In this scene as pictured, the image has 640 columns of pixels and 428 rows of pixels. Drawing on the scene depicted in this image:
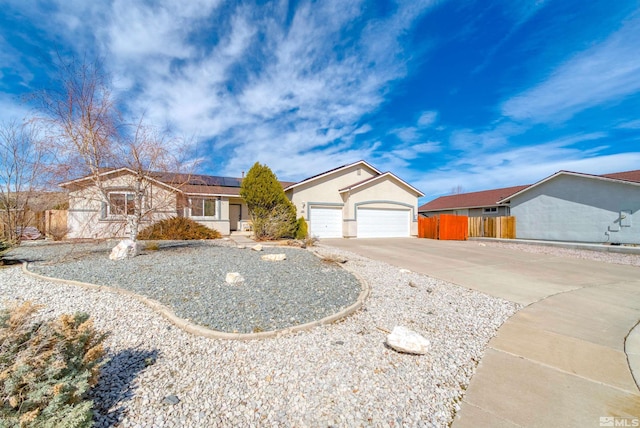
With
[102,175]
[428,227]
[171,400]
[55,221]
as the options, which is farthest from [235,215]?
[171,400]

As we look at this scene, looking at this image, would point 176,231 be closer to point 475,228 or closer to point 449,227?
point 449,227

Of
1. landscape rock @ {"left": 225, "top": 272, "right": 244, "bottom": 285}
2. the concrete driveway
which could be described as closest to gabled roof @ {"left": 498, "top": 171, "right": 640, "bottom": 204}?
the concrete driveway

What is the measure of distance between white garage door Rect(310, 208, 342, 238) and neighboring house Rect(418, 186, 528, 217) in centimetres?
1342

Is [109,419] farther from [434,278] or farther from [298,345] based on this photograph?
[434,278]

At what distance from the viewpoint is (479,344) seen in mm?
3545

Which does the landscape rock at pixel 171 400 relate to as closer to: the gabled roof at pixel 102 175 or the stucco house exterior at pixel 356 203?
the gabled roof at pixel 102 175

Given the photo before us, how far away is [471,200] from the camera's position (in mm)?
26969

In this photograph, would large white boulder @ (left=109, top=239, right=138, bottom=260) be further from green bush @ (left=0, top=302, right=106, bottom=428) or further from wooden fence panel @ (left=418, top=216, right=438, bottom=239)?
wooden fence panel @ (left=418, top=216, right=438, bottom=239)

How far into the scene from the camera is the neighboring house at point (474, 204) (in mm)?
23764

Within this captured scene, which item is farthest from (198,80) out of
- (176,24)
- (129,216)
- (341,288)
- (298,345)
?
(298,345)

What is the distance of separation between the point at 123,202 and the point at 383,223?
1490 centimetres

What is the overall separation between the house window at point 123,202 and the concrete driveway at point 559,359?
32.7 feet

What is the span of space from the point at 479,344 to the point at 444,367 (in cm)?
93

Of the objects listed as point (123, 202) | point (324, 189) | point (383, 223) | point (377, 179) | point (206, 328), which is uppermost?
point (377, 179)
